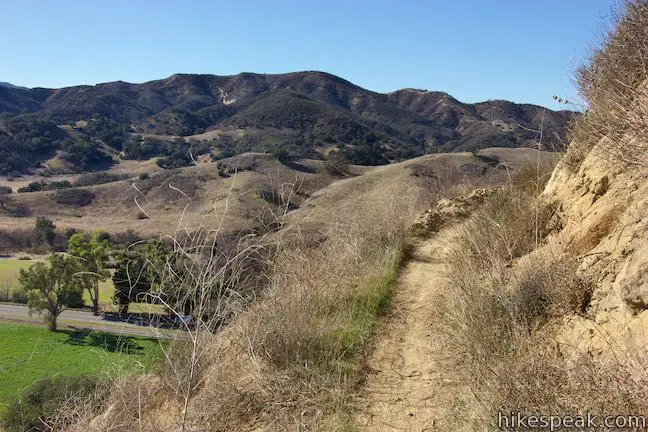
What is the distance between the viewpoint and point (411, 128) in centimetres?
11900

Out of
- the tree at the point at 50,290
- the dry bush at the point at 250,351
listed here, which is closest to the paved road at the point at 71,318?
the tree at the point at 50,290

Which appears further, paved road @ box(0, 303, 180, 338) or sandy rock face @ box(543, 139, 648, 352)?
paved road @ box(0, 303, 180, 338)

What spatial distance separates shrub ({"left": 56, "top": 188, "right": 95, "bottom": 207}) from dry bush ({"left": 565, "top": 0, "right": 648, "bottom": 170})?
61.4 meters

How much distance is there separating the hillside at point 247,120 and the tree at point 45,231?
3038cm

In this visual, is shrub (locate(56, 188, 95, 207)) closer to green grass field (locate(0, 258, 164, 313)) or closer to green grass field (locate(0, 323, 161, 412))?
green grass field (locate(0, 258, 164, 313))

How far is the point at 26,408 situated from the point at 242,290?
3897 millimetres

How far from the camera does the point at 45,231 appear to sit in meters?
44.1

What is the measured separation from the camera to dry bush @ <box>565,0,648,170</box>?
3.47 m

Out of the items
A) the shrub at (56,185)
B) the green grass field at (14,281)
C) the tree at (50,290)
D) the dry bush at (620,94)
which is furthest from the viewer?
the shrub at (56,185)

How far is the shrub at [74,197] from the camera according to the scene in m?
58.3

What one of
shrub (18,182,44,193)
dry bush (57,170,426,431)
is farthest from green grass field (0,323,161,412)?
shrub (18,182,44,193)

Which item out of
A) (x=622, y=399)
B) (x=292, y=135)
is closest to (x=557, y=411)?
(x=622, y=399)

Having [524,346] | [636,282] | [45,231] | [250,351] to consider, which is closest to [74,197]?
[45,231]

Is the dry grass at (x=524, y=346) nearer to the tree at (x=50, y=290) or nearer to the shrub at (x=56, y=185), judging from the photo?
the tree at (x=50, y=290)
